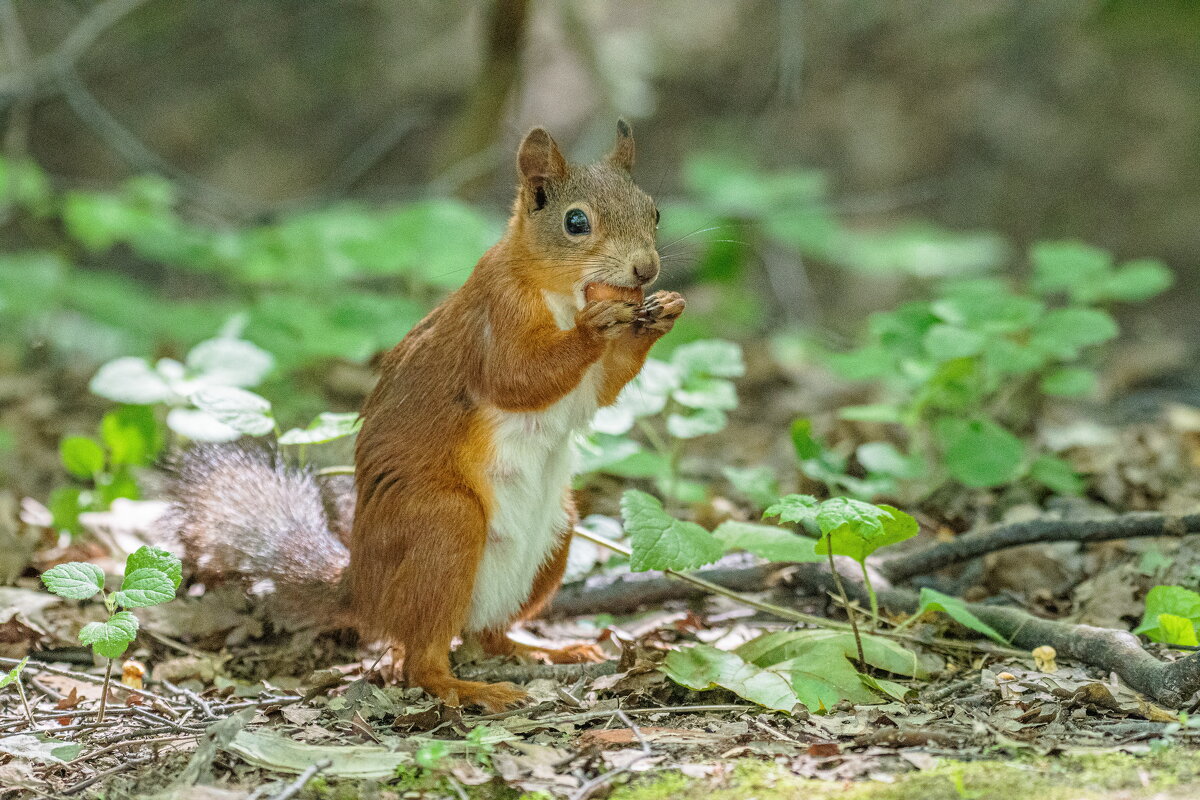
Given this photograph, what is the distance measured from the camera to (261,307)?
182 inches

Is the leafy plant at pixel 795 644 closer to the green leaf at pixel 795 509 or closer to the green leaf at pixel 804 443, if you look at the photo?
the green leaf at pixel 795 509

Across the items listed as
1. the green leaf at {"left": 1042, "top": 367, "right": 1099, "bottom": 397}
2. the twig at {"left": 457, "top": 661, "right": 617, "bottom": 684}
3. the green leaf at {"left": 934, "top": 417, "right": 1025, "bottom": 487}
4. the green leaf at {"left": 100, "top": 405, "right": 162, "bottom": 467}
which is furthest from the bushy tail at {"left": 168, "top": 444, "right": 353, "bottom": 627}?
the green leaf at {"left": 1042, "top": 367, "right": 1099, "bottom": 397}

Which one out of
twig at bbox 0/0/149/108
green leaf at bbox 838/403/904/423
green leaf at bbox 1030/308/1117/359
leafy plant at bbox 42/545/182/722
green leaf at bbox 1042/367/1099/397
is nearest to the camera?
leafy plant at bbox 42/545/182/722

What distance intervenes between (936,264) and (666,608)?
140 inches

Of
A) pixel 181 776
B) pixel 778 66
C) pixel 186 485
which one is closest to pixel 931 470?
pixel 186 485

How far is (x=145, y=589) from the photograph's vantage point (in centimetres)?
232

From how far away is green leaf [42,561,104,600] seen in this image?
2262 millimetres

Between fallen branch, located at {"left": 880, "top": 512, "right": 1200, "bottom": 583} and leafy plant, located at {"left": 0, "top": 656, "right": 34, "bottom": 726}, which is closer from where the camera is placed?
leafy plant, located at {"left": 0, "top": 656, "right": 34, "bottom": 726}

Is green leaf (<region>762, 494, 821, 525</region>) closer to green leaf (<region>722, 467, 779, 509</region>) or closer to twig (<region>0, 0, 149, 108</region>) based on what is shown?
green leaf (<region>722, 467, 779, 509</region>)

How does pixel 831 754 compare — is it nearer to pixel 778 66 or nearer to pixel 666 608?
pixel 666 608

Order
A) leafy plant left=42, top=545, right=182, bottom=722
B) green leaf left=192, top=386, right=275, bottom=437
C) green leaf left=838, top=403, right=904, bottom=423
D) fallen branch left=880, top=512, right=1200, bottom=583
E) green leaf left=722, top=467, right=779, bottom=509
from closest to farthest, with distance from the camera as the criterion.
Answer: leafy plant left=42, top=545, right=182, bottom=722 → fallen branch left=880, top=512, right=1200, bottom=583 → green leaf left=192, top=386, right=275, bottom=437 → green leaf left=722, top=467, right=779, bottom=509 → green leaf left=838, top=403, right=904, bottom=423

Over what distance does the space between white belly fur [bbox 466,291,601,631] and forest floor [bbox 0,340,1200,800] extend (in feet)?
0.70

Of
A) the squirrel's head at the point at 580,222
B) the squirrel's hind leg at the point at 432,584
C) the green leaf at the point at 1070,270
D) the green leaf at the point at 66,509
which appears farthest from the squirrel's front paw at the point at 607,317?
the green leaf at the point at 1070,270

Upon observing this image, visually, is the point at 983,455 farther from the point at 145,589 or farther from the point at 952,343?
the point at 145,589
